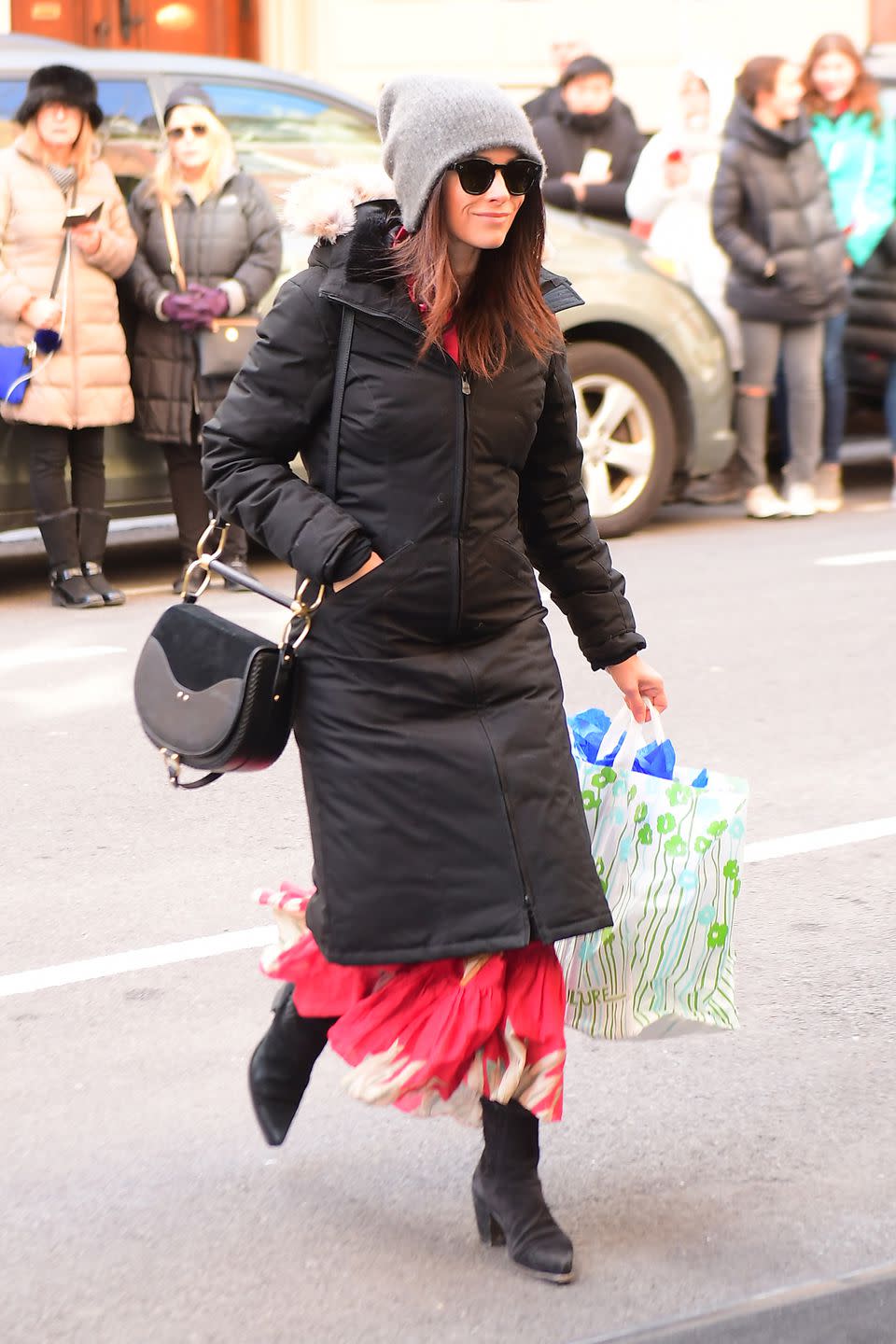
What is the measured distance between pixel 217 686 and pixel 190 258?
5.28 metres

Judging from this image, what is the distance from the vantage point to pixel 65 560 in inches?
324

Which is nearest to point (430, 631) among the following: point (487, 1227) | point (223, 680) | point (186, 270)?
point (223, 680)

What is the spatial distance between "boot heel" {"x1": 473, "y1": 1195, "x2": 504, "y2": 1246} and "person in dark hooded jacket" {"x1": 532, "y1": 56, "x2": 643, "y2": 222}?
766 cm

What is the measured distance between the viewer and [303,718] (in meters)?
3.26

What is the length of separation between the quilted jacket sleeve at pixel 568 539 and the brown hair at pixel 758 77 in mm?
6723

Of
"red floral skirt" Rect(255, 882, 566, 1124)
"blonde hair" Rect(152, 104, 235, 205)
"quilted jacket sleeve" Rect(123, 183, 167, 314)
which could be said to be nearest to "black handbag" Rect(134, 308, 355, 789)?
"red floral skirt" Rect(255, 882, 566, 1124)

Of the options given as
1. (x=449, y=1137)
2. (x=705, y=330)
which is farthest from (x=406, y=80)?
(x=705, y=330)

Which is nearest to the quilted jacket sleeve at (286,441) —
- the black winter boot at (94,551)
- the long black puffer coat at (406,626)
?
the long black puffer coat at (406,626)

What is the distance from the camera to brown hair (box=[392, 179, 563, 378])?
3076 mm

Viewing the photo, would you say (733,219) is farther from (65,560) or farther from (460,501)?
(460,501)

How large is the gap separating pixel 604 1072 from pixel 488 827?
38.4 inches

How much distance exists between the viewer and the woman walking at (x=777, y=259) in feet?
32.1

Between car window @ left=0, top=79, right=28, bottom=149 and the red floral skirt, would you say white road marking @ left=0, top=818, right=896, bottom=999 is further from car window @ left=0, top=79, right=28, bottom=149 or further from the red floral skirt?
car window @ left=0, top=79, right=28, bottom=149

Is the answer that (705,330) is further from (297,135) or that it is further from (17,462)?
(17,462)
